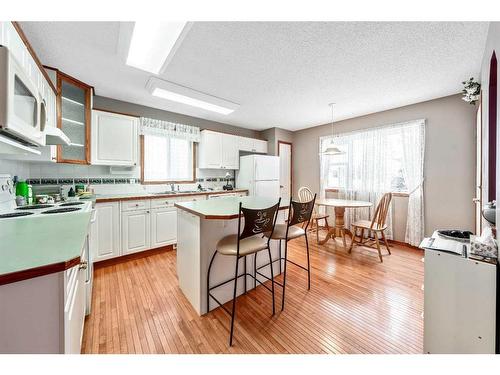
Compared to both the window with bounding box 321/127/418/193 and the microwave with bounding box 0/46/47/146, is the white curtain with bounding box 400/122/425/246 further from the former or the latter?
the microwave with bounding box 0/46/47/146

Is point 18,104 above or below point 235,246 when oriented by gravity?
above

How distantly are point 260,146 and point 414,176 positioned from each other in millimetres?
3099

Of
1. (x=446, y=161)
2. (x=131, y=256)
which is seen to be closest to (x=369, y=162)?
(x=446, y=161)

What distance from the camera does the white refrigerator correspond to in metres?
4.31

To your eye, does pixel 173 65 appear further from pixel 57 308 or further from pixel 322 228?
pixel 322 228

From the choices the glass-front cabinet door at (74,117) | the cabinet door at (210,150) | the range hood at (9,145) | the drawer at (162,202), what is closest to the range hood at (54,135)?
the range hood at (9,145)

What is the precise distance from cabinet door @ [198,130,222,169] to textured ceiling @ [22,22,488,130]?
112 centimetres

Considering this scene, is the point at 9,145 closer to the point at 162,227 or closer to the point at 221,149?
the point at 162,227

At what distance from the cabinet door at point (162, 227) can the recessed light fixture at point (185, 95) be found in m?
1.69

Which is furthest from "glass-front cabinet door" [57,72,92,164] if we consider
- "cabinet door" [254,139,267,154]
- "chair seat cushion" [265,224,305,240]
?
"cabinet door" [254,139,267,154]

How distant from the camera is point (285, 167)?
523 centimetres

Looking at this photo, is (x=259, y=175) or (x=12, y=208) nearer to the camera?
(x=12, y=208)
